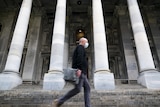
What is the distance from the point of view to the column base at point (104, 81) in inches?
539

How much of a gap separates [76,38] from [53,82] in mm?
13231

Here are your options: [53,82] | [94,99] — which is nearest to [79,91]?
[94,99]

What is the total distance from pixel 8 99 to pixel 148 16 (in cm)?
2114

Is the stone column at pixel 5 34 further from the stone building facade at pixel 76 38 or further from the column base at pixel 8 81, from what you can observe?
the column base at pixel 8 81

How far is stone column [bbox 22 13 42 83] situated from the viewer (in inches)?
813

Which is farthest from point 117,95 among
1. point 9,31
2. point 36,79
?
point 9,31

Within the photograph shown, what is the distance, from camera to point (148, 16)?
81.7ft

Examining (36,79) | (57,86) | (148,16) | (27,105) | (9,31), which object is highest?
(148,16)

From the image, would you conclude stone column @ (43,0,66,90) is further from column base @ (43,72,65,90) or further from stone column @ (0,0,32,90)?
stone column @ (0,0,32,90)

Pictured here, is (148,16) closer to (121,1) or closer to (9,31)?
(121,1)

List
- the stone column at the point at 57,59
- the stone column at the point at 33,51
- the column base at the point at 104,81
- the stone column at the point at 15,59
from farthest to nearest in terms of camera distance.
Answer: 1. the stone column at the point at 33,51
2. the stone column at the point at 15,59
3. the stone column at the point at 57,59
4. the column base at the point at 104,81

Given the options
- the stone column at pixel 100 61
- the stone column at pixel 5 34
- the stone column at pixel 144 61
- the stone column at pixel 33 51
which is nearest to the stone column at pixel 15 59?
the stone column at pixel 33 51

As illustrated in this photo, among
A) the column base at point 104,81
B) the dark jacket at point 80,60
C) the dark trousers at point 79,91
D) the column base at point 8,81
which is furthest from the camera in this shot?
the column base at point 8,81

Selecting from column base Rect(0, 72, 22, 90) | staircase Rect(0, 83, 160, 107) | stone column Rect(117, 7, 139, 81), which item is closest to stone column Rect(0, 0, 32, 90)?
column base Rect(0, 72, 22, 90)
